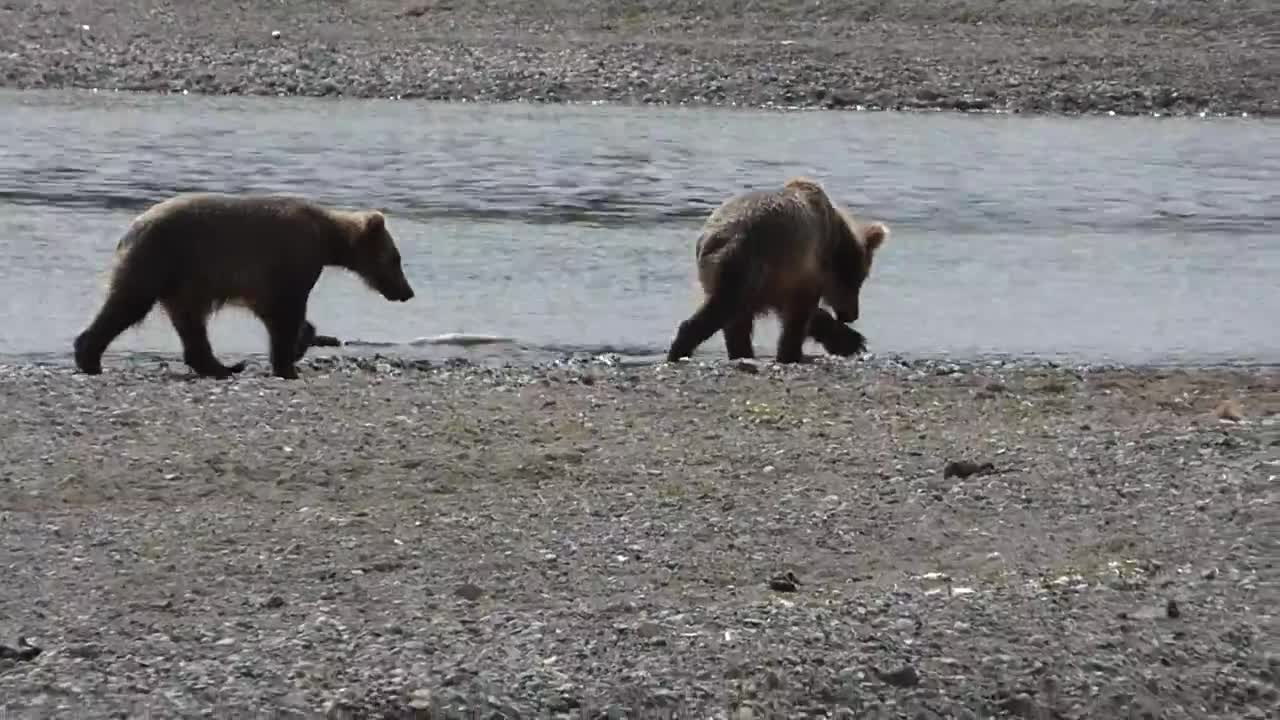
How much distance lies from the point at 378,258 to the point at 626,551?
5511 millimetres

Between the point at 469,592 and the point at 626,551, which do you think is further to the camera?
the point at 626,551

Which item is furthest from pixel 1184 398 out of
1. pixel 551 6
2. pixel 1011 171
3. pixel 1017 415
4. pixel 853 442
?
pixel 551 6

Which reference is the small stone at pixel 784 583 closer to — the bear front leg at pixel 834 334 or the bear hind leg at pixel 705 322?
the bear hind leg at pixel 705 322

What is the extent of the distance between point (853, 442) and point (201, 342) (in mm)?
3736

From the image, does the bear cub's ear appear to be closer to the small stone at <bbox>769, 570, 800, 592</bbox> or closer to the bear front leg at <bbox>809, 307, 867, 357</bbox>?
the bear front leg at <bbox>809, 307, 867, 357</bbox>

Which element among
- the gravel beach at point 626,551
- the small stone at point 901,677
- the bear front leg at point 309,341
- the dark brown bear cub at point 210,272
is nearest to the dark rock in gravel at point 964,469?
the gravel beach at point 626,551

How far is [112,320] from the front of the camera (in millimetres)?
11625

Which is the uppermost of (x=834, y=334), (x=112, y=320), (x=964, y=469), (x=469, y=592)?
(x=469, y=592)

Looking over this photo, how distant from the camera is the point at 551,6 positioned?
36688 mm

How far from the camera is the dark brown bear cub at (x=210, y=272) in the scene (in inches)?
456

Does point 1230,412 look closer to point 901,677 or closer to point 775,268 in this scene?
point 775,268

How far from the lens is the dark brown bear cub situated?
38.0ft

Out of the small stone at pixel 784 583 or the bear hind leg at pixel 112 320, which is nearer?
the small stone at pixel 784 583

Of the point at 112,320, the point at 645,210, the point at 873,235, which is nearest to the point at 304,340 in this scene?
the point at 112,320
